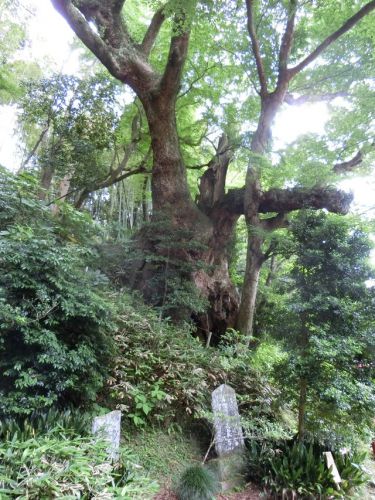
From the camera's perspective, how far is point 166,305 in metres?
5.29

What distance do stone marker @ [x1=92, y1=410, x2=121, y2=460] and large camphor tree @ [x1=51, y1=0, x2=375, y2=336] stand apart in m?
3.25

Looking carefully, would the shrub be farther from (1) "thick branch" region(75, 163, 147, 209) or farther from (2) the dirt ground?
(1) "thick branch" region(75, 163, 147, 209)

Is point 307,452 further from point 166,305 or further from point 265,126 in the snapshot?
point 265,126

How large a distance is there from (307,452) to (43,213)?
4058 mm

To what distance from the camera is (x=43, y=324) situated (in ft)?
9.58

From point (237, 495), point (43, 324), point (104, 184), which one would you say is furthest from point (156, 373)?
point (104, 184)

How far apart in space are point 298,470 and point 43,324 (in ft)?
9.66

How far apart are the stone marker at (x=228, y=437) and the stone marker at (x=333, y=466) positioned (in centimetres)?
91

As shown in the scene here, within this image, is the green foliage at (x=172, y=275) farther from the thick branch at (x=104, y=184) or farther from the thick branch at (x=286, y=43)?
the thick branch at (x=286, y=43)

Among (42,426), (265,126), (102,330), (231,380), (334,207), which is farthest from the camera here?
(265,126)

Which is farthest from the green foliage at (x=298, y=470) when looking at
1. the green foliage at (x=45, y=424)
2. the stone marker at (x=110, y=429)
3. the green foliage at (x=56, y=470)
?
the green foliage at (x=45, y=424)

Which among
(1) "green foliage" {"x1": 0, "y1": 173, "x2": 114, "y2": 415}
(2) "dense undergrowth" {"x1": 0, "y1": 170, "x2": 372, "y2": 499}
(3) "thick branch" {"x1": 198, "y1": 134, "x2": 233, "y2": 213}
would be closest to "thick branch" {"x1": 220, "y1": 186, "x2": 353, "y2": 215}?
(3) "thick branch" {"x1": 198, "y1": 134, "x2": 233, "y2": 213}

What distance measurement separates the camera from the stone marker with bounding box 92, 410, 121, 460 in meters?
2.66

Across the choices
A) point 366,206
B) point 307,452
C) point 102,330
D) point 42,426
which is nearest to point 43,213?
point 102,330
